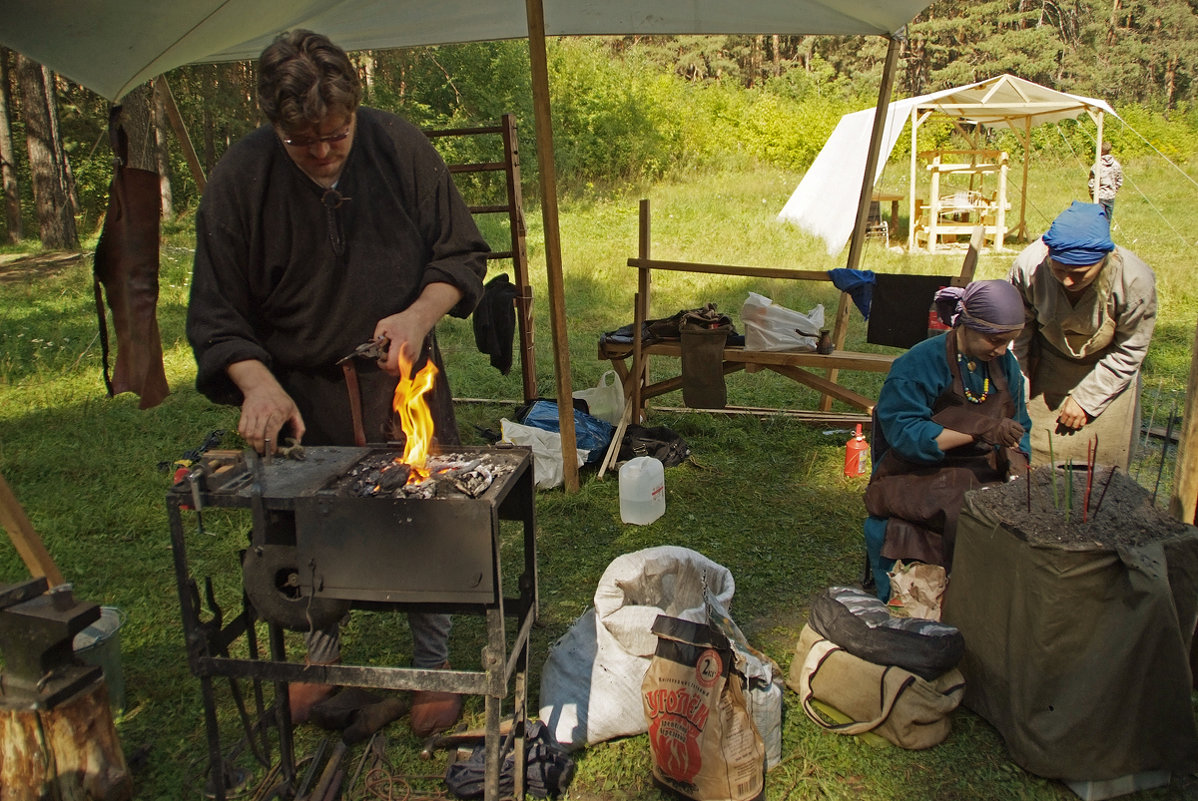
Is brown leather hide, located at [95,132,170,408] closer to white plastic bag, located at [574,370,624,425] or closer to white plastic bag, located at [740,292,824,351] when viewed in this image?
white plastic bag, located at [574,370,624,425]

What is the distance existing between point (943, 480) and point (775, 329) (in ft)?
8.09

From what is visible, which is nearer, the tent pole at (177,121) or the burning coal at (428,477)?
the burning coal at (428,477)

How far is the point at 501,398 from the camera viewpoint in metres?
6.62

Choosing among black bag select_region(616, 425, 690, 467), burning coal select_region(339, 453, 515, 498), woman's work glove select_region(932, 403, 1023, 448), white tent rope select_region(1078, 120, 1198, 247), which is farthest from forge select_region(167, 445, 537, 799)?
white tent rope select_region(1078, 120, 1198, 247)

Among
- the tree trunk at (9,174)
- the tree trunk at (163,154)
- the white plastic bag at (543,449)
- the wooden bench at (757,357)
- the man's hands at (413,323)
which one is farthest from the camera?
the tree trunk at (163,154)

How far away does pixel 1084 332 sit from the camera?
3.77 metres

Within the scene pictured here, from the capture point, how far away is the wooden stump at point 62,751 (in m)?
2.13

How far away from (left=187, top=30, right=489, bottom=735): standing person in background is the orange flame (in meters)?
0.06

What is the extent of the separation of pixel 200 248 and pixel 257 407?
1.68ft

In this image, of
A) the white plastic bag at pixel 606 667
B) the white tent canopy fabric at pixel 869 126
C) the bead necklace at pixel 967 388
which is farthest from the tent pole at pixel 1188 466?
the white tent canopy fabric at pixel 869 126

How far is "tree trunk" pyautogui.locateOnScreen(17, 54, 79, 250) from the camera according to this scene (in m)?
13.5

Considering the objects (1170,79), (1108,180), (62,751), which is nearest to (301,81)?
(62,751)

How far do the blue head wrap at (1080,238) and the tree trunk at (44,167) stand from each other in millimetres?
15310

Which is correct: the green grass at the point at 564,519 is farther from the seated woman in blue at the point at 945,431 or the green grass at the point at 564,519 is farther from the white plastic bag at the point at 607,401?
the seated woman in blue at the point at 945,431
